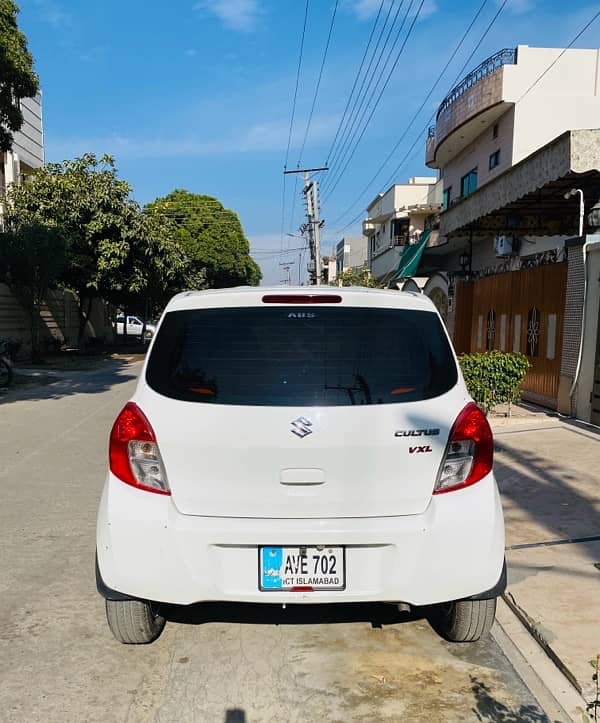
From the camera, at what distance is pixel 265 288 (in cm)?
301

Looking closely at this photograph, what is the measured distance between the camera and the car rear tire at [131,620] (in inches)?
116

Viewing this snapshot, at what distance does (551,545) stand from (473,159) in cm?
1946

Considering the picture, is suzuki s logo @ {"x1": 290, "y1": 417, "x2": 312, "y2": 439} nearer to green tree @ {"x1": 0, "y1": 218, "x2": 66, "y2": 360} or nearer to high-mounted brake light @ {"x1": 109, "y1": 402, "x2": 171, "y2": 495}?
high-mounted brake light @ {"x1": 109, "y1": 402, "x2": 171, "y2": 495}

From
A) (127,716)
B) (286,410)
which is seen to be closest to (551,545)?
(286,410)

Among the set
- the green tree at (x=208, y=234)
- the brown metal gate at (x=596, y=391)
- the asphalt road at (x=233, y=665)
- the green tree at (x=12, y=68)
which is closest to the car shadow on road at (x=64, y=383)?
the green tree at (x=12, y=68)

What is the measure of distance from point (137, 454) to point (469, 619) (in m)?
1.77

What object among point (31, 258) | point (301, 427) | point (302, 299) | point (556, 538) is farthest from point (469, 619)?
point (31, 258)

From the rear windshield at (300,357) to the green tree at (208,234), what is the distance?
45.7 m

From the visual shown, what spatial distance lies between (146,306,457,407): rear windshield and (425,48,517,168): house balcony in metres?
17.8

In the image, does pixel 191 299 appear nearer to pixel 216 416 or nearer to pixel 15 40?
pixel 216 416

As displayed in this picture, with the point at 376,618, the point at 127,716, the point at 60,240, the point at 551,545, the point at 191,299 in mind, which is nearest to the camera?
the point at 127,716

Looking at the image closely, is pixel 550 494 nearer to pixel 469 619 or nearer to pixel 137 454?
pixel 469 619

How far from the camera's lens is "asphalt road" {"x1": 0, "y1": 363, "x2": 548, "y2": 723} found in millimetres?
2635

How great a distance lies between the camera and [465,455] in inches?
108
